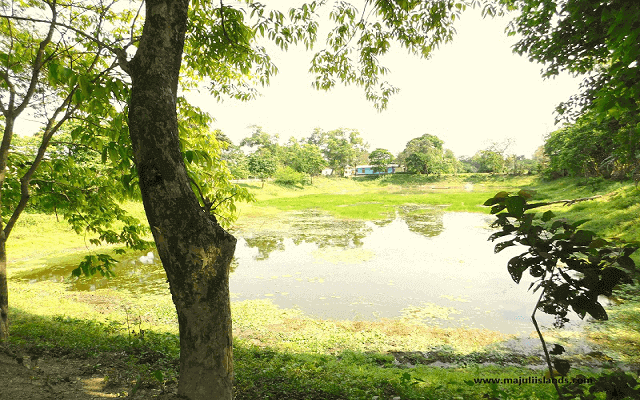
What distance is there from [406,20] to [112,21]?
3.92 m

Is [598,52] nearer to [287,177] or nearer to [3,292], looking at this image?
[3,292]

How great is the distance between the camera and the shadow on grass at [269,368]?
3.18 metres

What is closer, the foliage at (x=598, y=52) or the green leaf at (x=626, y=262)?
the green leaf at (x=626, y=262)

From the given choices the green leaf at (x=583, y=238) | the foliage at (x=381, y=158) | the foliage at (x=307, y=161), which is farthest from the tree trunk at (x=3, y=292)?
the foliage at (x=381, y=158)

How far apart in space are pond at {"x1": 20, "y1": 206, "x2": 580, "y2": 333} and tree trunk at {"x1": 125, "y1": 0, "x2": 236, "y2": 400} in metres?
5.20

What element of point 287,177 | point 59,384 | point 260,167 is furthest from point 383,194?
point 59,384

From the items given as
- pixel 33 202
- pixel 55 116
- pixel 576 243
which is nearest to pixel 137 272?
pixel 33 202

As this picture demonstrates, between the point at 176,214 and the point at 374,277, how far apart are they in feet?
26.8

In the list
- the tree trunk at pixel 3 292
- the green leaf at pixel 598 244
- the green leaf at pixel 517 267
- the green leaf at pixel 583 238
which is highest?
the green leaf at pixel 583 238

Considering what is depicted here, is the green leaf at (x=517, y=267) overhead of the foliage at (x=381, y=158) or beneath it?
beneath

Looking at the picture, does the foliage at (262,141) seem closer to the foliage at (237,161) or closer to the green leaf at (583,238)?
the foliage at (237,161)

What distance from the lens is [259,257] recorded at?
11.5 meters

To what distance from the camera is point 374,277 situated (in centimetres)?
912

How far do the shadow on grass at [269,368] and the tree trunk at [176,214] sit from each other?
110cm
